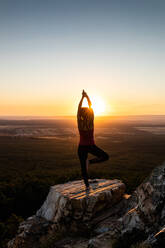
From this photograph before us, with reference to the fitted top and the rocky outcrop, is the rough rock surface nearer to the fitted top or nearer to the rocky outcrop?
the rocky outcrop

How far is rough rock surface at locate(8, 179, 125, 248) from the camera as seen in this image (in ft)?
18.7

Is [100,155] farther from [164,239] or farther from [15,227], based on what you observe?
[15,227]

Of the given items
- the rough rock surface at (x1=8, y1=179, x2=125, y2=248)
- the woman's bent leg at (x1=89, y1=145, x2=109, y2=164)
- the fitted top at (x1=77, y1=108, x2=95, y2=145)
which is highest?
the fitted top at (x1=77, y1=108, x2=95, y2=145)

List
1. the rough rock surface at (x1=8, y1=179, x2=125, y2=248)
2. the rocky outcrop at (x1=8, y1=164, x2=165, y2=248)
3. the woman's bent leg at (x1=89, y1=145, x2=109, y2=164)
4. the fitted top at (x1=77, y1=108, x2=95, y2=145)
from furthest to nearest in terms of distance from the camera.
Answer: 1. the woman's bent leg at (x1=89, y1=145, x2=109, y2=164)
2. the fitted top at (x1=77, y1=108, x2=95, y2=145)
3. the rough rock surface at (x1=8, y1=179, x2=125, y2=248)
4. the rocky outcrop at (x1=8, y1=164, x2=165, y2=248)

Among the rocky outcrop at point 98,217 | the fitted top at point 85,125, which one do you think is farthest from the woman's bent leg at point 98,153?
the rocky outcrop at point 98,217

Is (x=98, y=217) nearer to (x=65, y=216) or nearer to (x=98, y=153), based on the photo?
(x=65, y=216)

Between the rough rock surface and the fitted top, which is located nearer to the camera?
the rough rock surface

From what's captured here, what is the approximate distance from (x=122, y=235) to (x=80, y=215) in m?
1.82

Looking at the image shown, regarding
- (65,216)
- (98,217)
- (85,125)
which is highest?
(85,125)

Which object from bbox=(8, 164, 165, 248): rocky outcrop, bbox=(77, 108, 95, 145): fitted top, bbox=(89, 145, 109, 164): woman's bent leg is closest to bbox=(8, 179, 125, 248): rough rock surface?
bbox=(8, 164, 165, 248): rocky outcrop

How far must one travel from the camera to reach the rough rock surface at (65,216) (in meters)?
5.71

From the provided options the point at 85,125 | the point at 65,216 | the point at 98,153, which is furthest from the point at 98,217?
the point at 85,125

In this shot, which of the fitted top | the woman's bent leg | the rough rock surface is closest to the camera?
the rough rock surface

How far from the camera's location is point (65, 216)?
19.1ft
